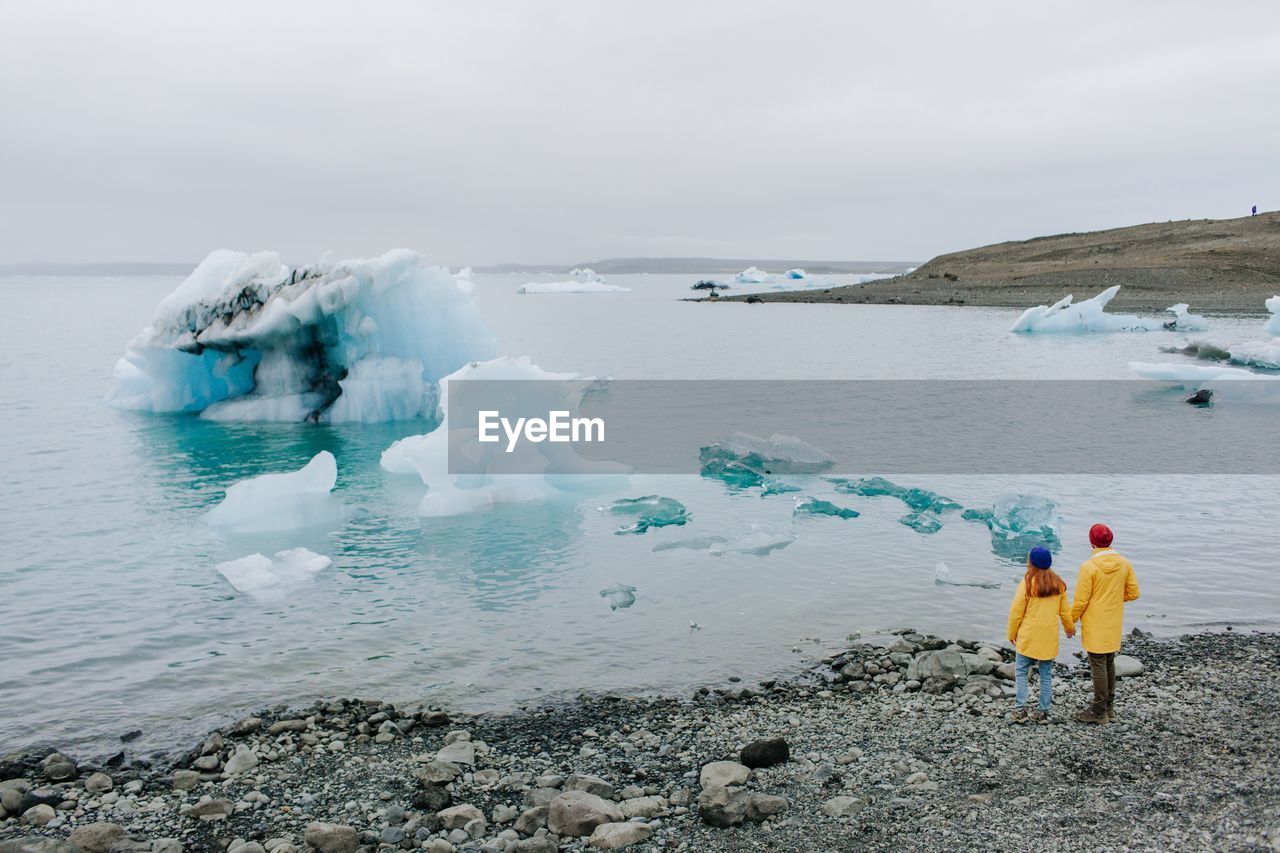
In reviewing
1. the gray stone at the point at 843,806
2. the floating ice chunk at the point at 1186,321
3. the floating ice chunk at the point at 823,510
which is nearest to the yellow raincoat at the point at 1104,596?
the gray stone at the point at 843,806

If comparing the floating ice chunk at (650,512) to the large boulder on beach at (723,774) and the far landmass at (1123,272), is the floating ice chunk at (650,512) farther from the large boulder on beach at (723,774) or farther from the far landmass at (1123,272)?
the far landmass at (1123,272)

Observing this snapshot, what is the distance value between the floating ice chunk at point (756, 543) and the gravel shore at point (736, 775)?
3.76 meters

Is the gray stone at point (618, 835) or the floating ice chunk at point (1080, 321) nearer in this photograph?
the gray stone at point (618, 835)

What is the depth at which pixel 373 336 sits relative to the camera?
20422 millimetres

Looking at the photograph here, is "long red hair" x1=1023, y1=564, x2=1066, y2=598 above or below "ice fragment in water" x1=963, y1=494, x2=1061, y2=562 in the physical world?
above

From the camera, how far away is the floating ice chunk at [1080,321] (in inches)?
1574

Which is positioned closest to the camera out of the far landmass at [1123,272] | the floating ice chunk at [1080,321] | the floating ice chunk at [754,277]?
the floating ice chunk at [1080,321]

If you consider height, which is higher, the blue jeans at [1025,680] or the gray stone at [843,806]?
the blue jeans at [1025,680]

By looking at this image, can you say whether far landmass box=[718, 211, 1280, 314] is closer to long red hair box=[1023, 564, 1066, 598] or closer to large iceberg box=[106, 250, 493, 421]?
large iceberg box=[106, 250, 493, 421]

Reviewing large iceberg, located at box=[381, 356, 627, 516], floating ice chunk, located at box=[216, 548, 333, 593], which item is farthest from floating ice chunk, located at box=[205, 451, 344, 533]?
floating ice chunk, located at box=[216, 548, 333, 593]

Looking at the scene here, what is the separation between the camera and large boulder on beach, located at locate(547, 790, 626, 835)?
531 cm

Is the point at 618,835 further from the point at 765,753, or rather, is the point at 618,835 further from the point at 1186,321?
the point at 1186,321

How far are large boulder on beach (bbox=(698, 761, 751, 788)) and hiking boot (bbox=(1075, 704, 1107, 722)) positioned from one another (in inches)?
96.5

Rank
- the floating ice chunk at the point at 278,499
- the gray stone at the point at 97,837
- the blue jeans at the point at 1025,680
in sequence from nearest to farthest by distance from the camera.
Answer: the gray stone at the point at 97,837, the blue jeans at the point at 1025,680, the floating ice chunk at the point at 278,499
